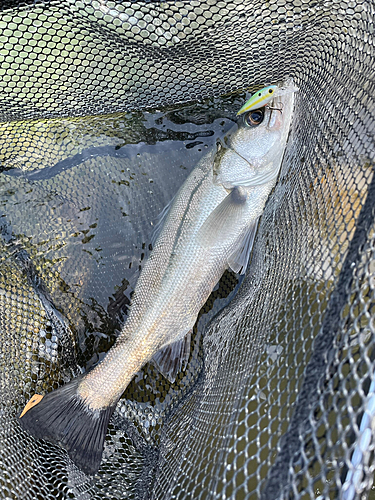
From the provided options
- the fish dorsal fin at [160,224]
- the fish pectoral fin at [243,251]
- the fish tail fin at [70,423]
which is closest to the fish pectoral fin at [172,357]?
the fish tail fin at [70,423]

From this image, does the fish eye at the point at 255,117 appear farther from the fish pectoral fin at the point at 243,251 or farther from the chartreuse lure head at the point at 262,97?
the fish pectoral fin at the point at 243,251

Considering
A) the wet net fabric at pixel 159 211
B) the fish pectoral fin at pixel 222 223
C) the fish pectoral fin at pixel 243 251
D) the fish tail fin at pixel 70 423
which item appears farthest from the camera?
the fish pectoral fin at pixel 243 251

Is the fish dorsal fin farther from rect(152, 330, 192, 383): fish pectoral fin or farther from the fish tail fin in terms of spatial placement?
the fish tail fin

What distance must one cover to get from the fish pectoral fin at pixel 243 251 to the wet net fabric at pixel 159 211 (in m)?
0.06

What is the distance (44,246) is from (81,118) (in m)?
0.99

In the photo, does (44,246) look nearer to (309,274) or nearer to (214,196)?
(214,196)

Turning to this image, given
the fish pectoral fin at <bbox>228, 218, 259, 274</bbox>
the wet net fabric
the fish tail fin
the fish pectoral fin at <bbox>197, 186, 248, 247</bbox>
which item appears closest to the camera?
the wet net fabric

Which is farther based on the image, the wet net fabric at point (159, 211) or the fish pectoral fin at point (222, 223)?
the fish pectoral fin at point (222, 223)

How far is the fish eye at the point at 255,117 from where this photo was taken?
2.34 m

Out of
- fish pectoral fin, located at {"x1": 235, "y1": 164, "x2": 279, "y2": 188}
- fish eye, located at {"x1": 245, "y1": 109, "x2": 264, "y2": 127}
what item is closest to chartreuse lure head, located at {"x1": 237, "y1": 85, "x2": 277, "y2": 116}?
fish eye, located at {"x1": 245, "y1": 109, "x2": 264, "y2": 127}

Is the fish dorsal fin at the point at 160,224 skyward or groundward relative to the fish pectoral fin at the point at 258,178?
skyward

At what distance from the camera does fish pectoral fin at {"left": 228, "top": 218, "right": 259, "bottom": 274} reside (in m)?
2.42

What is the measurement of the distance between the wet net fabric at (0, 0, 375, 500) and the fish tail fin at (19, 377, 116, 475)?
0.29m

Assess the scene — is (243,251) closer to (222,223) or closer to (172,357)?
(222,223)
